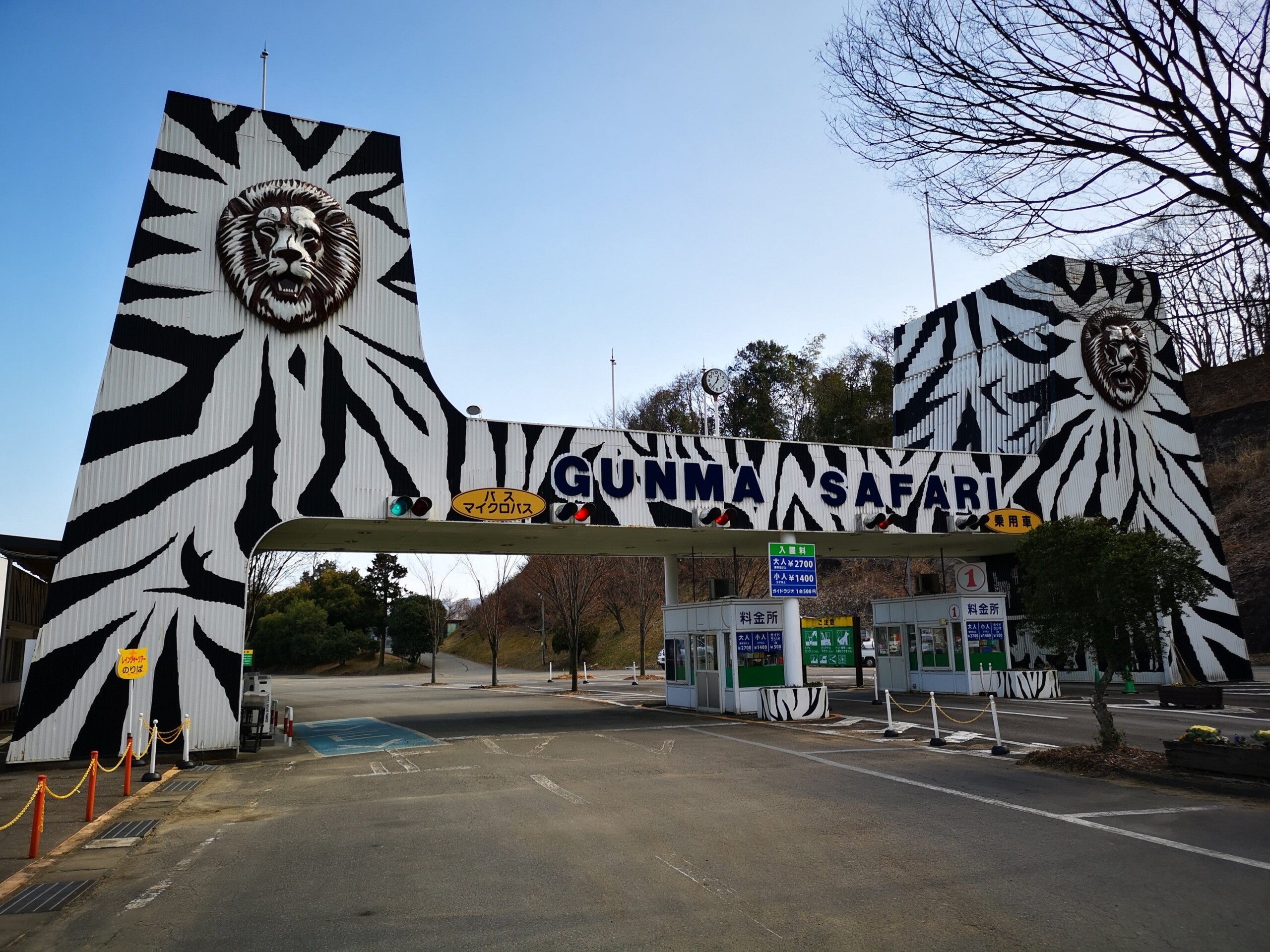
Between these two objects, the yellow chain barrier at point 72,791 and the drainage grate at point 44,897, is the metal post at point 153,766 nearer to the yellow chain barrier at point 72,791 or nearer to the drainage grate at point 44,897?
the yellow chain barrier at point 72,791

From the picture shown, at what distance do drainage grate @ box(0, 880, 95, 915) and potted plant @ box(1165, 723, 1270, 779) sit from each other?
1300 centimetres

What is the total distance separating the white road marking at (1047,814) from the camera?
7973mm

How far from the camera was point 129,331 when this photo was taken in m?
17.2

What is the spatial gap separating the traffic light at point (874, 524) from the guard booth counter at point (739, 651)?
3.17m

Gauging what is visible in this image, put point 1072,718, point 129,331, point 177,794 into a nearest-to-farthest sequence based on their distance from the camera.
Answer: point 177,794 < point 129,331 < point 1072,718

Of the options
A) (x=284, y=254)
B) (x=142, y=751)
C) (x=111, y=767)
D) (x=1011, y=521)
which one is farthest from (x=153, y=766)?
(x=1011, y=521)

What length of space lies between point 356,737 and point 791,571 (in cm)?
1104

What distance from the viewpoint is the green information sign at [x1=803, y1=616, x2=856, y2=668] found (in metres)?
32.9

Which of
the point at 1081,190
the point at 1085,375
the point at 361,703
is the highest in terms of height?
the point at 1085,375

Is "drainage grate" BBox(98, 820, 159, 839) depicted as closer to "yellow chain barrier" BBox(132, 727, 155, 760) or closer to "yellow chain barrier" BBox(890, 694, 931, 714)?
"yellow chain barrier" BBox(132, 727, 155, 760)

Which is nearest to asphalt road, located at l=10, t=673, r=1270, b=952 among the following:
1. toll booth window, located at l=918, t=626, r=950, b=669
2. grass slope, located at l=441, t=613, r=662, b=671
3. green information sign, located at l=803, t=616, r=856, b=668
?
toll booth window, located at l=918, t=626, r=950, b=669

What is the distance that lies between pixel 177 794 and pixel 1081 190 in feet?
47.4

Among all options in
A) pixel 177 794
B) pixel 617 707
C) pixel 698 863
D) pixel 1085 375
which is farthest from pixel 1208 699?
pixel 177 794

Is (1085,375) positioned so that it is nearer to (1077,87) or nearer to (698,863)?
(1077,87)
